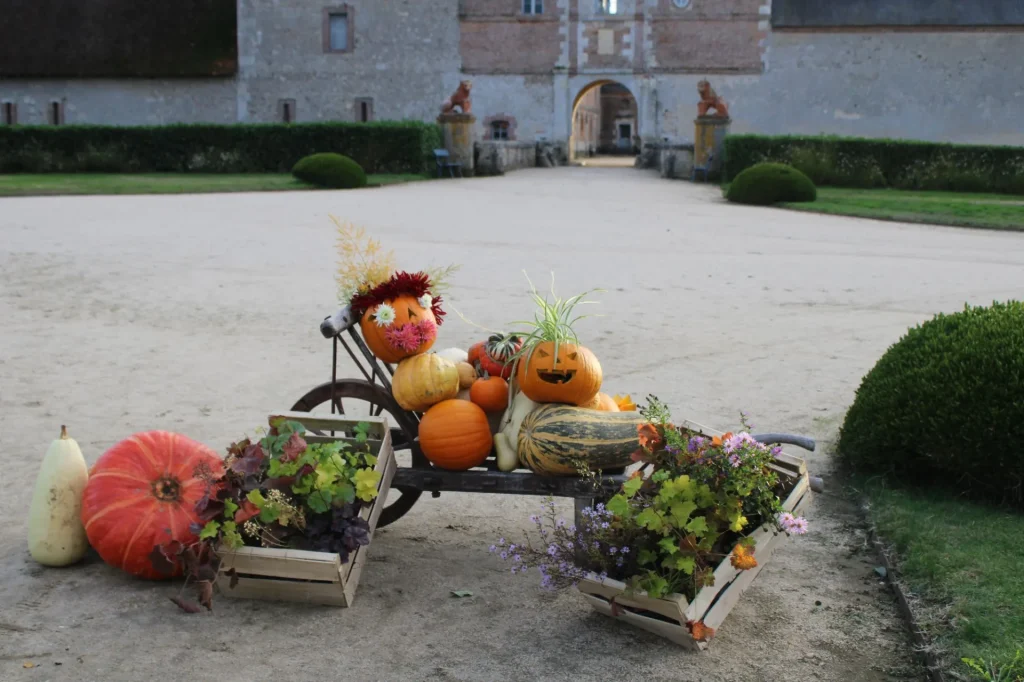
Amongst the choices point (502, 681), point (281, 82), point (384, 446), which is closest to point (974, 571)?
point (502, 681)

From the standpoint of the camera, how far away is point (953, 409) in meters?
4.77

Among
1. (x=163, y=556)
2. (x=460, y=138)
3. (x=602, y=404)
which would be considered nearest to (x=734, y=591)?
(x=602, y=404)

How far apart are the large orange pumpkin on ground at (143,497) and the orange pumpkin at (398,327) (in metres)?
0.79

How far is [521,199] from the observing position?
73.3ft

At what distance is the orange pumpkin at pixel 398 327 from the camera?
14.1 feet

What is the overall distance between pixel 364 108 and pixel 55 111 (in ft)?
37.7

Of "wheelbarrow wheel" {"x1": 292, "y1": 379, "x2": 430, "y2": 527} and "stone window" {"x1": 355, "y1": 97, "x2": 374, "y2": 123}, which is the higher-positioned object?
"stone window" {"x1": 355, "y1": 97, "x2": 374, "y2": 123}

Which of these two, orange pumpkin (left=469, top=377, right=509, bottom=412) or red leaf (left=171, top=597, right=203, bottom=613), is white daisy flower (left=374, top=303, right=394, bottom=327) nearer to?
orange pumpkin (left=469, top=377, right=509, bottom=412)

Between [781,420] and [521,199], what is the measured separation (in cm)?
1649

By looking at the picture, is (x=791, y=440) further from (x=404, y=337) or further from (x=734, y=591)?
(x=404, y=337)

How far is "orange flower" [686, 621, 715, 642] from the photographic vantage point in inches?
136

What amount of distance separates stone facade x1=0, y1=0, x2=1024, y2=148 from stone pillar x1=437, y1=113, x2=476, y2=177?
904 cm

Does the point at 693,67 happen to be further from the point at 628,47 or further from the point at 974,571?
the point at 974,571

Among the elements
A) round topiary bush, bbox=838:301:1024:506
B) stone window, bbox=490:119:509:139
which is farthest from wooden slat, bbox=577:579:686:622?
stone window, bbox=490:119:509:139
